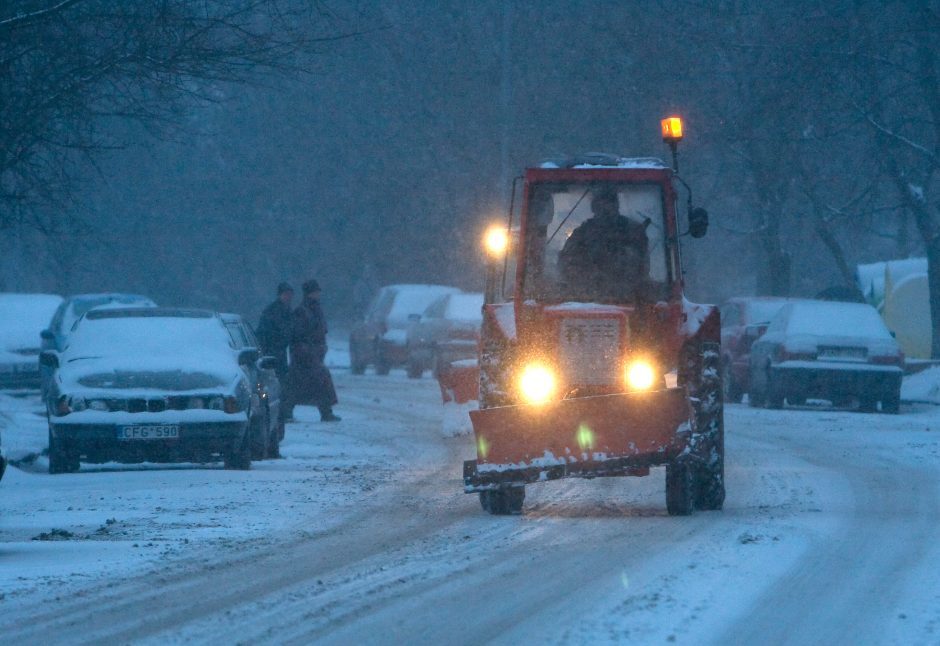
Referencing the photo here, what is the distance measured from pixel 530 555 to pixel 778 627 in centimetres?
225

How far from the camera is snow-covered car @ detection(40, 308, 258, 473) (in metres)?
13.5

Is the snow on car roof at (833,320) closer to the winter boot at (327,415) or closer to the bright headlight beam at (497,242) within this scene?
the winter boot at (327,415)

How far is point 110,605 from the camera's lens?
7406mm

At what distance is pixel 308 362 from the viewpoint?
1992 cm

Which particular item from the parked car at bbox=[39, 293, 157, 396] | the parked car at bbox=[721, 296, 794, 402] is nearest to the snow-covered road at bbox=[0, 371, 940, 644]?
the parked car at bbox=[721, 296, 794, 402]

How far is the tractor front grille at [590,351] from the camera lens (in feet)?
35.6

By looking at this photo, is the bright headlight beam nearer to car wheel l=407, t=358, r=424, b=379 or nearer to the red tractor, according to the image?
the red tractor

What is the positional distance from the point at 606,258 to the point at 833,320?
12.4m

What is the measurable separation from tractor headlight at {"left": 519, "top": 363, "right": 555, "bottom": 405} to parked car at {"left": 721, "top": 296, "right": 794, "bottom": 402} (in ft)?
46.0

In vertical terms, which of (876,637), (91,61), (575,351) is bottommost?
(876,637)

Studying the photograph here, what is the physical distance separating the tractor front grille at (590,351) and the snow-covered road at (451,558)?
2.98 feet

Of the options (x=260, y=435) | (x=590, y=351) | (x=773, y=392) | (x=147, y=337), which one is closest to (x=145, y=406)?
(x=147, y=337)

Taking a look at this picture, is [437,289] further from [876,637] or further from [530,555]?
[876,637]

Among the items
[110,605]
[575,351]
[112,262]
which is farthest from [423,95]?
[110,605]
